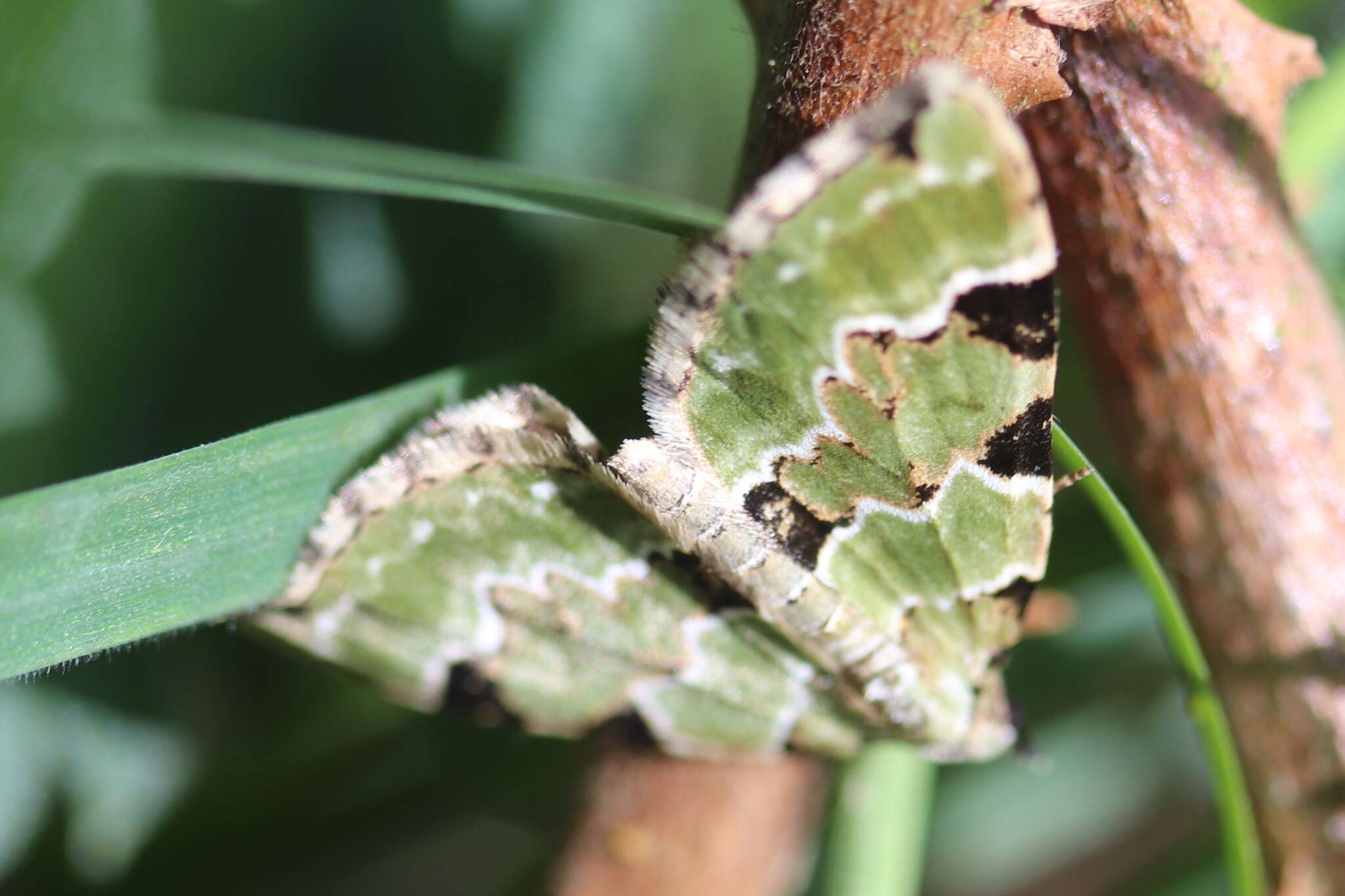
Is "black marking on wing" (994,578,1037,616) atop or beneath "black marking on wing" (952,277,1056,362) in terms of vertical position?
beneath

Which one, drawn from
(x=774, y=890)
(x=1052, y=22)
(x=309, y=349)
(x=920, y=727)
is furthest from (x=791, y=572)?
(x=309, y=349)

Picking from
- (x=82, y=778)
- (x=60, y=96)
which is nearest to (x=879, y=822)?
(x=82, y=778)

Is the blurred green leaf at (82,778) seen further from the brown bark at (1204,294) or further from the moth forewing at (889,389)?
the brown bark at (1204,294)

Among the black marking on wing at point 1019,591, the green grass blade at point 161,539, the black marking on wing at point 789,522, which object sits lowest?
the green grass blade at point 161,539

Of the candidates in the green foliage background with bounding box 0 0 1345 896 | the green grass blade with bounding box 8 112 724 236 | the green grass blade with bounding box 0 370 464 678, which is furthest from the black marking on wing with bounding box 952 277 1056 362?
the green foliage background with bounding box 0 0 1345 896

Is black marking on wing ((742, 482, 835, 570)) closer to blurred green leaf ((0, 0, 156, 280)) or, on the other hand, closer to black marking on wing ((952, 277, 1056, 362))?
black marking on wing ((952, 277, 1056, 362))

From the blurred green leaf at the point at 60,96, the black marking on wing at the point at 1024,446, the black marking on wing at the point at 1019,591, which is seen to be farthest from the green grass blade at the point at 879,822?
the blurred green leaf at the point at 60,96

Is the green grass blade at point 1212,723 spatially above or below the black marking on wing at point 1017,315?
below
